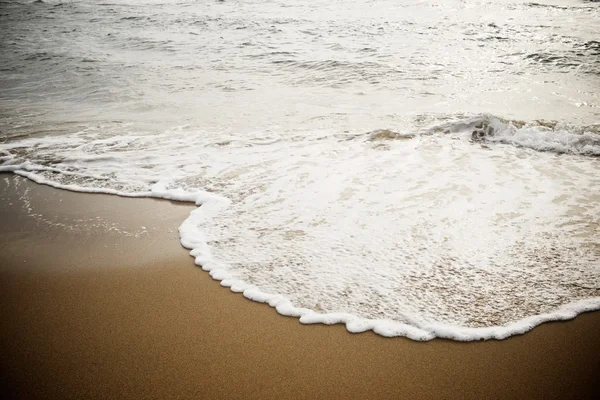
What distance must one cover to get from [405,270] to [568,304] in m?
0.93

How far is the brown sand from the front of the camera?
180 cm

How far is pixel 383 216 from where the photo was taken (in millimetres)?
3176

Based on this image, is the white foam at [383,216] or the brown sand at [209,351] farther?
the white foam at [383,216]

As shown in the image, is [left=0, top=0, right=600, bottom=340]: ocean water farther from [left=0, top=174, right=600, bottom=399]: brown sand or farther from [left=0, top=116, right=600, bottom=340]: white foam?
[left=0, top=174, right=600, bottom=399]: brown sand

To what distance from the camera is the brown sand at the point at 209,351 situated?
1.80 meters

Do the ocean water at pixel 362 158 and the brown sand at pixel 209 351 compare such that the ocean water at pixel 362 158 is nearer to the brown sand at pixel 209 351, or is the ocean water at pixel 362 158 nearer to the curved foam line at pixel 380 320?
the curved foam line at pixel 380 320

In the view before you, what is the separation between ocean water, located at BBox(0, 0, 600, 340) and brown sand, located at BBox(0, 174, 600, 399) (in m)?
0.13

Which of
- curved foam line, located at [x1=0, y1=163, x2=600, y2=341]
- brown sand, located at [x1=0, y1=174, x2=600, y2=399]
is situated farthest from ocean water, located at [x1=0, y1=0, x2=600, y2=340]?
brown sand, located at [x1=0, y1=174, x2=600, y2=399]

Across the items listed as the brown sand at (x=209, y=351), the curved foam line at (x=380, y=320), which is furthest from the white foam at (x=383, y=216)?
the brown sand at (x=209, y=351)

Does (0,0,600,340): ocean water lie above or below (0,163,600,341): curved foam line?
above

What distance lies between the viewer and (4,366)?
Result: 194cm

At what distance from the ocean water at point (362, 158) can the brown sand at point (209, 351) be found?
0.42 ft

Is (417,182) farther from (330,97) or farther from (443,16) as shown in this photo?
(443,16)

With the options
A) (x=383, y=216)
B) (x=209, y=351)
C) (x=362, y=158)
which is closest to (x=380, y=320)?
(x=209, y=351)
